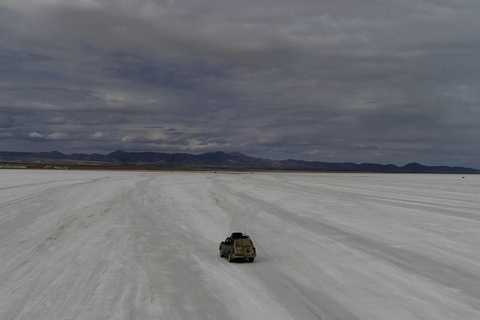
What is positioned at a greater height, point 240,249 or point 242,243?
point 242,243

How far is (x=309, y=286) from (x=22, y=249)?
45.1ft

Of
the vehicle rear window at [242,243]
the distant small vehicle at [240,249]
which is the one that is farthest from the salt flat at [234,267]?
the vehicle rear window at [242,243]

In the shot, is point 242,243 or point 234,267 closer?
point 234,267

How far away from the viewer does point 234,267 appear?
1780 cm

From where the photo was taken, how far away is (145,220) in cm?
3094

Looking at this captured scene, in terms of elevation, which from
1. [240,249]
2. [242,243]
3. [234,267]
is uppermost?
[242,243]

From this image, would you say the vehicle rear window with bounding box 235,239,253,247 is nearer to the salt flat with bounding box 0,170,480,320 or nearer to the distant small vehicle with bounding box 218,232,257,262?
the distant small vehicle with bounding box 218,232,257,262

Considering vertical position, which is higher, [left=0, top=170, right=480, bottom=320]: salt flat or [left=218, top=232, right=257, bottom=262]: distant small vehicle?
[left=218, top=232, right=257, bottom=262]: distant small vehicle

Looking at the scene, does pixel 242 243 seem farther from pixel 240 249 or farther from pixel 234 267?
pixel 234 267

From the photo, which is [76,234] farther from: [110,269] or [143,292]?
[143,292]

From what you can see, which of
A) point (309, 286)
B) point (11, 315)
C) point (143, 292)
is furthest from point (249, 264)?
point (11, 315)

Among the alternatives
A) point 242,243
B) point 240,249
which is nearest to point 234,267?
point 240,249

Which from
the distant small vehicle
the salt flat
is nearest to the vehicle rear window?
the distant small vehicle

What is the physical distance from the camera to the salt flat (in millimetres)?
12766
